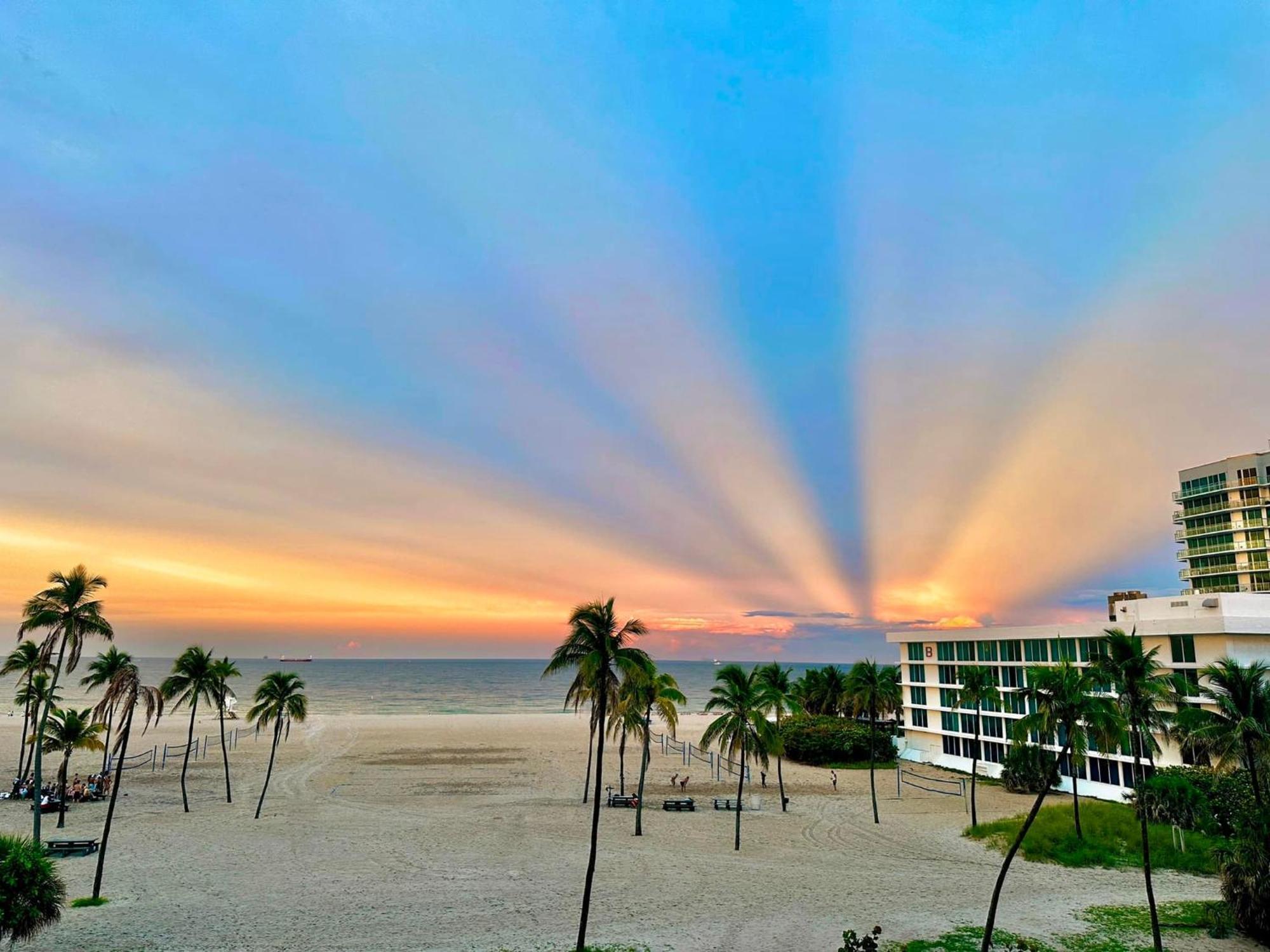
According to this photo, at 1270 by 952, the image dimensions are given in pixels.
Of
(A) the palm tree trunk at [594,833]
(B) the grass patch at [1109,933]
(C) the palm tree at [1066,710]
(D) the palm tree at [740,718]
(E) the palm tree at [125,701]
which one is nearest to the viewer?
(A) the palm tree trunk at [594,833]

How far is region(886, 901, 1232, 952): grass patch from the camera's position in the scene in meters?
24.3

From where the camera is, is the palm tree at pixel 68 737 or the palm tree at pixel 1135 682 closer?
the palm tree at pixel 1135 682

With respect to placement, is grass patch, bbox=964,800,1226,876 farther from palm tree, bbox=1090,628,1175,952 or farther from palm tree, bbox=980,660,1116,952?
palm tree, bbox=980,660,1116,952

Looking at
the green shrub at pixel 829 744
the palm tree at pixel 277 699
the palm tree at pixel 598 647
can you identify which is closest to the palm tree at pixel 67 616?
the palm tree at pixel 277 699

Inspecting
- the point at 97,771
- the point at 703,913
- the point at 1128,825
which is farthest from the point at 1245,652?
the point at 97,771

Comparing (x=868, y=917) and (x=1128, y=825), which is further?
(x=1128, y=825)

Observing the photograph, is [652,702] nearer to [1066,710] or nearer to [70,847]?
[1066,710]

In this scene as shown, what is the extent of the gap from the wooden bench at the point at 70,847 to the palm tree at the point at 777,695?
119ft

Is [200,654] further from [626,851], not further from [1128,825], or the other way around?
[1128,825]

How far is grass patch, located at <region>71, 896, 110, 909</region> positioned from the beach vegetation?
8968mm

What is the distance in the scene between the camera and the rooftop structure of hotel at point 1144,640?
150 feet

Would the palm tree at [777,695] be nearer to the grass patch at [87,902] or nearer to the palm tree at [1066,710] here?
the palm tree at [1066,710]

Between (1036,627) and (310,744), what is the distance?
3093 inches

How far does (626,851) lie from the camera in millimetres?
38219
